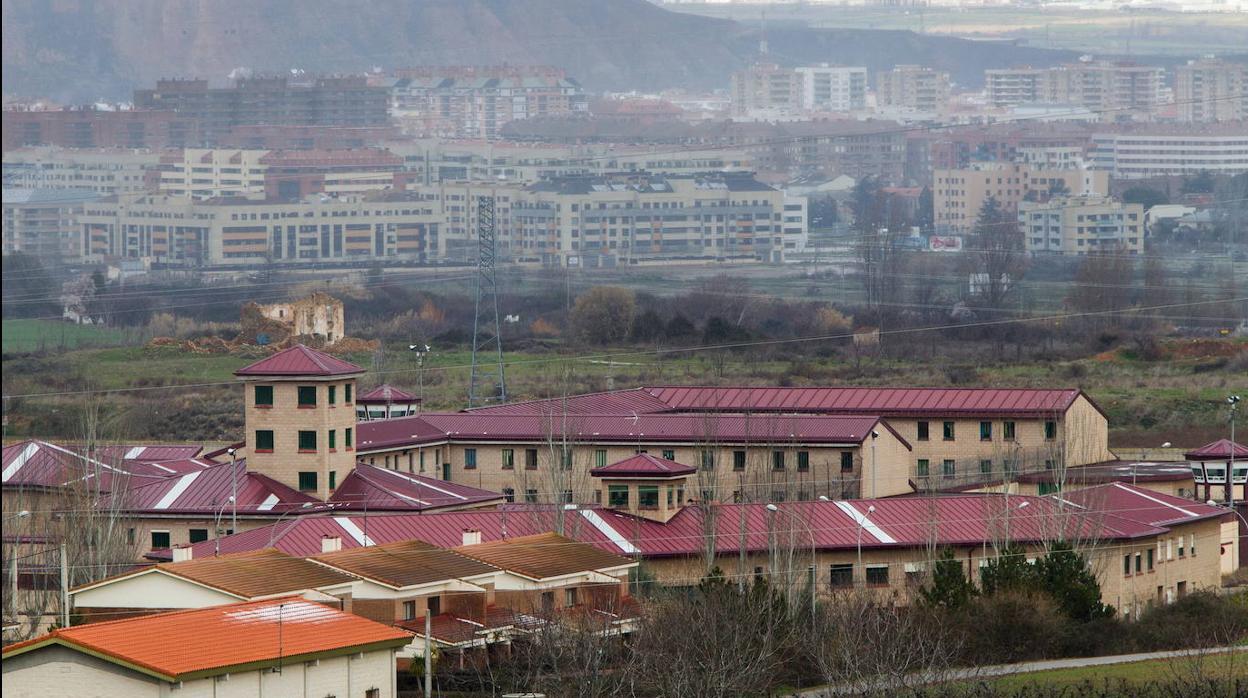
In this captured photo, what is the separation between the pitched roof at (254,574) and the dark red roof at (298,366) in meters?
8.32

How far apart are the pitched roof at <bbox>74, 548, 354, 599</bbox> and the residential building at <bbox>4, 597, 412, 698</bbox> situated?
1.72m

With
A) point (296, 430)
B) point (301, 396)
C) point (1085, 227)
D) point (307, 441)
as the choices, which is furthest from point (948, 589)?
point (1085, 227)

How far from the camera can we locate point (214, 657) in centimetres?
1869

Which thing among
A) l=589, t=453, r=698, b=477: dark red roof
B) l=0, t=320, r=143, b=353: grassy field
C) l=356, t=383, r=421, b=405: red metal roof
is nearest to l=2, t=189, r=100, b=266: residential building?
l=0, t=320, r=143, b=353: grassy field

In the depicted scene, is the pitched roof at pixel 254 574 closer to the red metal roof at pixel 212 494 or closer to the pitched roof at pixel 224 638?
the pitched roof at pixel 224 638

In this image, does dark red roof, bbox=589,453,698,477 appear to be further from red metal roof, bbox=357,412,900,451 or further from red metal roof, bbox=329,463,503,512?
red metal roof, bbox=357,412,900,451

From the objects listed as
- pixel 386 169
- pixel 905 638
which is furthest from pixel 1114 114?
pixel 905 638

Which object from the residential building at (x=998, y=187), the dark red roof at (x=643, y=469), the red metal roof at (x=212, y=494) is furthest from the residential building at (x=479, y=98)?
the dark red roof at (x=643, y=469)

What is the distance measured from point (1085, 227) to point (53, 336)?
52824mm

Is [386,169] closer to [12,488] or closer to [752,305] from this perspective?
[752,305]

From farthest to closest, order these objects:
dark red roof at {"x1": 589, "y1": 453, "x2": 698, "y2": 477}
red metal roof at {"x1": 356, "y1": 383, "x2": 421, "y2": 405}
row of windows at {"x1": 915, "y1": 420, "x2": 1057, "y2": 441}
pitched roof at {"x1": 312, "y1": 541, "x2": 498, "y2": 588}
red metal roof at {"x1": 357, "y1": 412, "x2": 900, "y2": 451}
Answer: red metal roof at {"x1": 356, "y1": 383, "x2": 421, "y2": 405} → row of windows at {"x1": 915, "y1": 420, "x2": 1057, "y2": 441} → red metal roof at {"x1": 357, "y1": 412, "x2": 900, "y2": 451} → dark red roof at {"x1": 589, "y1": 453, "x2": 698, "y2": 477} → pitched roof at {"x1": 312, "y1": 541, "x2": 498, "y2": 588}

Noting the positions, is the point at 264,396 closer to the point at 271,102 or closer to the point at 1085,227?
the point at 1085,227

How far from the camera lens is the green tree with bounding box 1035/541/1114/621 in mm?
27484

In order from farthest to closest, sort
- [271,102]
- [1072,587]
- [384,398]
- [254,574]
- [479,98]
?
[479,98]
[271,102]
[384,398]
[1072,587]
[254,574]
